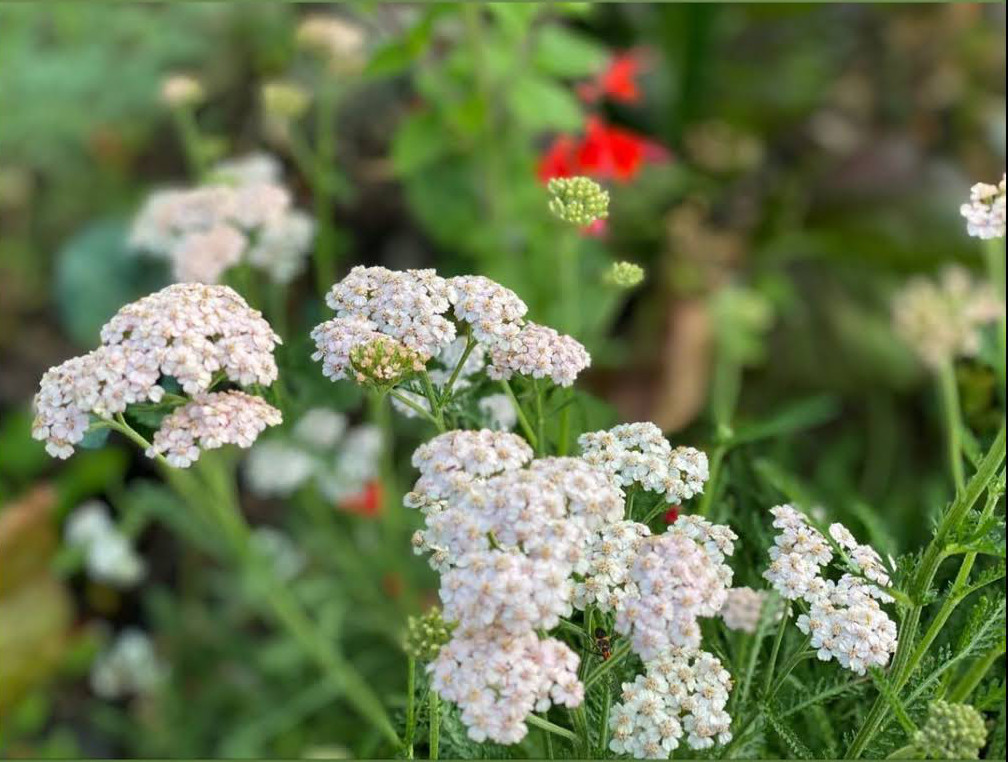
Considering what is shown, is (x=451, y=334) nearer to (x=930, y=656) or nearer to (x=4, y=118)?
(x=930, y=656)

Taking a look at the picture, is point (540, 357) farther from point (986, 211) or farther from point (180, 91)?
point (180, 91)

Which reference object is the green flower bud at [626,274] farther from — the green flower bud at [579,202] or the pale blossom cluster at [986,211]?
the pale blossom cluster at [986,211]

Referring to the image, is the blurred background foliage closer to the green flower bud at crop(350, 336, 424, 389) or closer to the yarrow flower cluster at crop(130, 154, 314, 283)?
the yarrow flower cluster at crop(130, 154, 314, 283)

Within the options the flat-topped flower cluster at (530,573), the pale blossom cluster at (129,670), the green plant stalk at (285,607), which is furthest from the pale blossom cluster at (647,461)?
the pale blossom cluster at (129,670)

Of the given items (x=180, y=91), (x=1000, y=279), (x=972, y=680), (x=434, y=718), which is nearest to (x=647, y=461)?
(x=434, y=718)

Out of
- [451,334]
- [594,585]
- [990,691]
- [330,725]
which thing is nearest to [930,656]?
[990,691]

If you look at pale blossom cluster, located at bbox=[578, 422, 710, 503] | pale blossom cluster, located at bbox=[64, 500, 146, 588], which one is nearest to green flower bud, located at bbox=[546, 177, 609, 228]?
pale blossom cluster, located at bbox=[578, 422, 710, 503]
